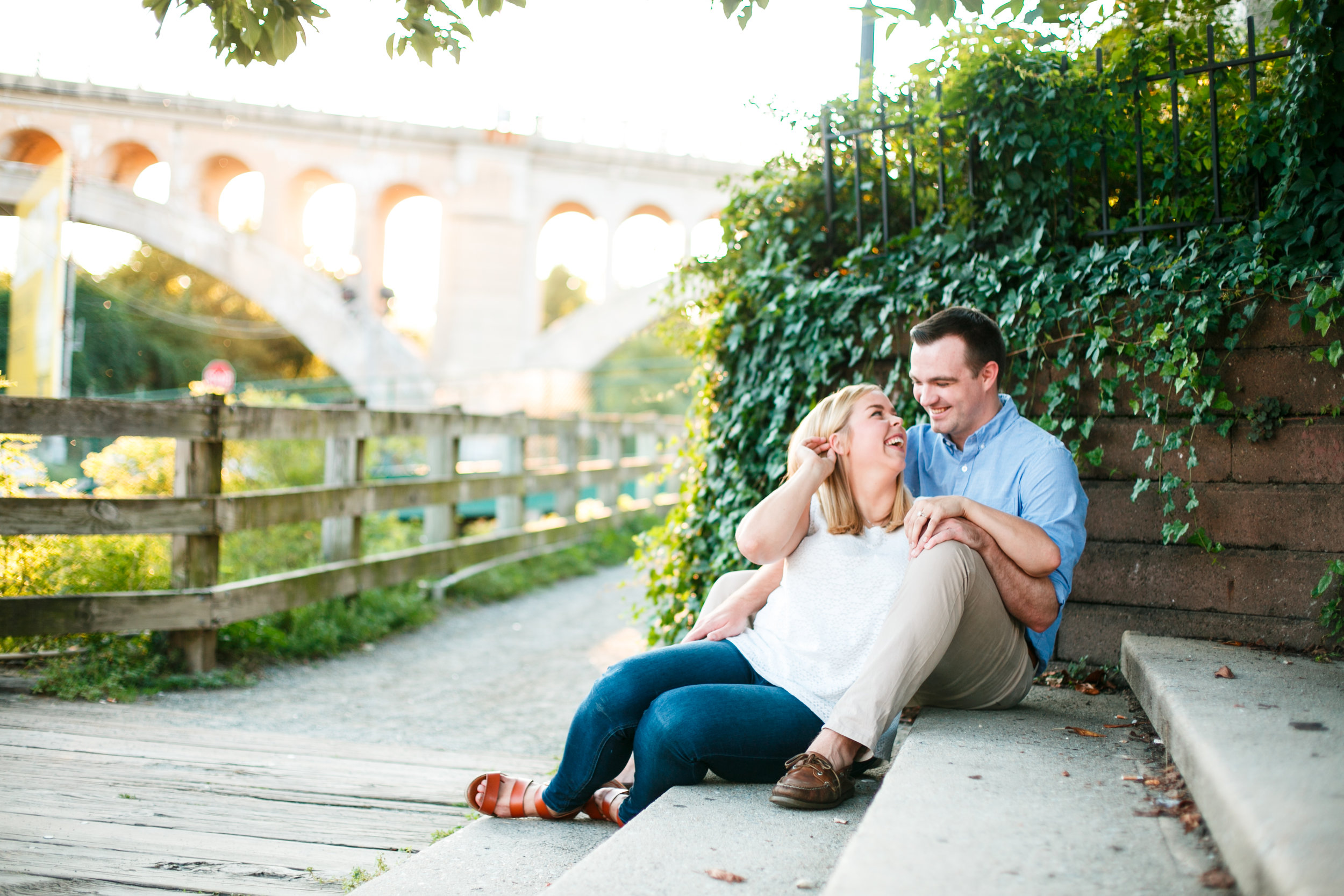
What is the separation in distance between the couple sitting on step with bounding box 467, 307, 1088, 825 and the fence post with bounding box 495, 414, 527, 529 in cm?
435

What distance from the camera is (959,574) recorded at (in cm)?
185

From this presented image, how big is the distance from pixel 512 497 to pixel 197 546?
9.64 feet

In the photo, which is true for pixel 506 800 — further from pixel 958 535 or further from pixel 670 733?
pixel 958 535

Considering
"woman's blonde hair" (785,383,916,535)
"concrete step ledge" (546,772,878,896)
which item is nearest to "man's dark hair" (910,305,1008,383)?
"woman's blonde hair" (785,383,916,535)

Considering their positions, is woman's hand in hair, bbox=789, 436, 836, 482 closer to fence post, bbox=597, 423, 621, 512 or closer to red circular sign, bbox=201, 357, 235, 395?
fence post, bbox=597, 423, 621, 512

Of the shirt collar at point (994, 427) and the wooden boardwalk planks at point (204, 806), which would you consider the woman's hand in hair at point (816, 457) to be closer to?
the shirt collar at point (994, 427)

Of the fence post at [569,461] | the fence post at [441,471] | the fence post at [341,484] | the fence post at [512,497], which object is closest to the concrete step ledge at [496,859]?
the fence post at [341,484]

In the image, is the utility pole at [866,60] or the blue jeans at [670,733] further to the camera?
the utility pole at [866,60]

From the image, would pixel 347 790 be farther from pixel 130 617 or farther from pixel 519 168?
pixel 519 168

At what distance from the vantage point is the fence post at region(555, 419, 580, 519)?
7.35 meters

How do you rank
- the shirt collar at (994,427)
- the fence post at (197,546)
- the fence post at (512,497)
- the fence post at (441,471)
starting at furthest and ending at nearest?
the fence post at (512,497) → the fence post at (441,471) → the fence post at (197,546) → the shirt collar at (994,427)

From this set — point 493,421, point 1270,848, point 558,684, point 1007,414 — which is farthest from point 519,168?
point 1270,848

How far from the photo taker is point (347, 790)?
231cm

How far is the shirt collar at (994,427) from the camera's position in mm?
2330
